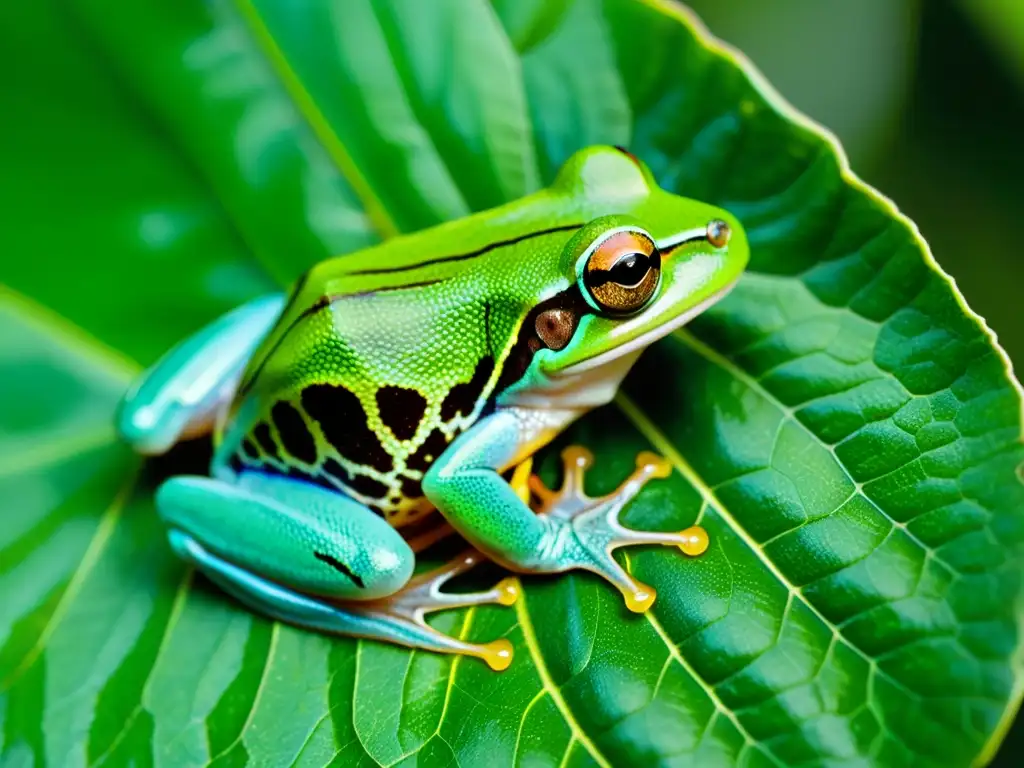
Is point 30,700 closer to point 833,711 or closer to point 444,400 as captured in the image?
point 444,400

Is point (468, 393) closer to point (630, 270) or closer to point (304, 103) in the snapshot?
point (630, 270)

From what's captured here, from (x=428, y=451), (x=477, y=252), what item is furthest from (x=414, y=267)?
(x=428, y=451)

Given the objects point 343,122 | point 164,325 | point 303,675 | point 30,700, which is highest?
point 343,122

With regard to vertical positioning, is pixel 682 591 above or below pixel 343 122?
below

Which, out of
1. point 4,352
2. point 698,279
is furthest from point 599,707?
point 4,352

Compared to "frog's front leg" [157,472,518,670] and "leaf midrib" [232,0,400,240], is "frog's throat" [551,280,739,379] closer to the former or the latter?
"frog's front leg" [157,472,518,670]

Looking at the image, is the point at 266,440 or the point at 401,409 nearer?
the point at 401,409

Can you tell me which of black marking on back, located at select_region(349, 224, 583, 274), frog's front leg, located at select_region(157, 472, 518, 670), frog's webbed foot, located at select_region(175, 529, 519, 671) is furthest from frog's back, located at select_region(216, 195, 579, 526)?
frog's webbed foot, located at select_region(175, 529, 519, 671)
